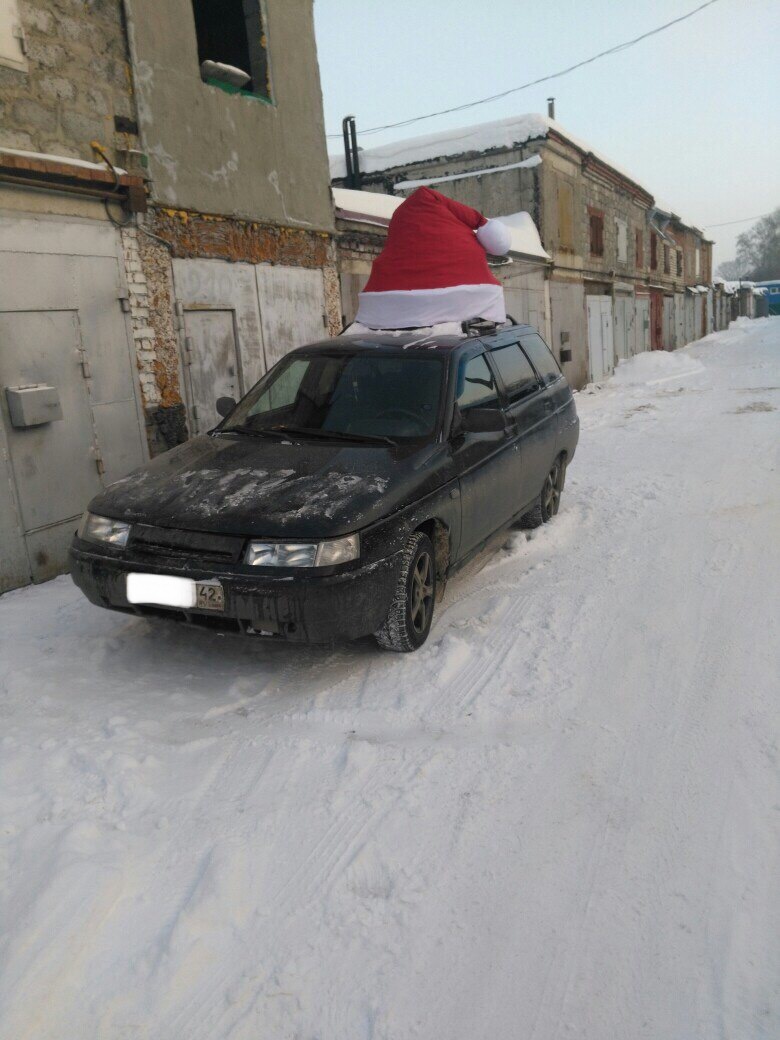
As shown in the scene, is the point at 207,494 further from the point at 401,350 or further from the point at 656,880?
the point at 656,880

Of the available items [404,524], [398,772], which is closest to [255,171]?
[404,524]

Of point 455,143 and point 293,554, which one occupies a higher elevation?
point 455,143

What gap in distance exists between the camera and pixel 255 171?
27.3ft

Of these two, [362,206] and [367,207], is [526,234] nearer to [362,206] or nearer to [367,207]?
[367,207]

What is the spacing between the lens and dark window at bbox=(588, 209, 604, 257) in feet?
67.3

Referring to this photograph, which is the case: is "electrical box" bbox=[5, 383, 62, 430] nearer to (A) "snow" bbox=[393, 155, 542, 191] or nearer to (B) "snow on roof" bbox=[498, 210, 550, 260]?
(B) "snow on roof" bbox=[498, 210, 550, 260]

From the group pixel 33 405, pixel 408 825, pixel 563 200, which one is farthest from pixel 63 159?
pixel 563 200

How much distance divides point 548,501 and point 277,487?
325 centimetres

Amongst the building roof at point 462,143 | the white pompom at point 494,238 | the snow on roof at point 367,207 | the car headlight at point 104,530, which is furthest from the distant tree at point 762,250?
the car headlight at point 104,530

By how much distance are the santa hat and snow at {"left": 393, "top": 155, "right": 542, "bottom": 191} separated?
1010cm

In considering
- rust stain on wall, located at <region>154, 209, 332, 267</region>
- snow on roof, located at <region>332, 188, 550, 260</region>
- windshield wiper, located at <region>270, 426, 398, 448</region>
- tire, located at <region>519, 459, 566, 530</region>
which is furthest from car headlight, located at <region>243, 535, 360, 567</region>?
snow on roof, located at <region>332, 188, 550, 260</region>

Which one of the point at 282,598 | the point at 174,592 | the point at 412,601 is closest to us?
the point at 282,598

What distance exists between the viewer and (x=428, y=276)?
22.5 feet

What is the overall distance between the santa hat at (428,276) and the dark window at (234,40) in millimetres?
2701
